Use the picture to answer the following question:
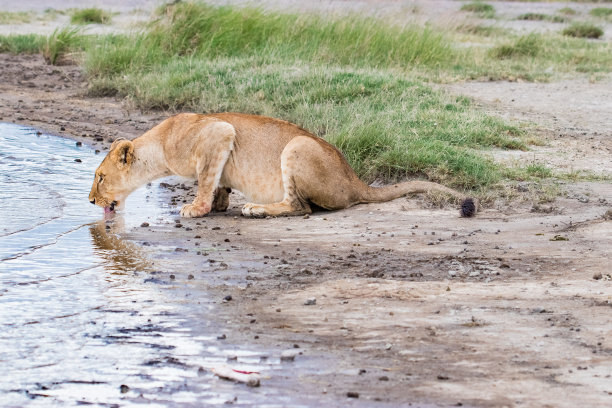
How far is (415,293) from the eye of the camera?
5.32m

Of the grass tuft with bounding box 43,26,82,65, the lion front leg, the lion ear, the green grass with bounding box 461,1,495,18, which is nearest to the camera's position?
the lion front leg

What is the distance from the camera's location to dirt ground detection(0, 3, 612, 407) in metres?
4.11

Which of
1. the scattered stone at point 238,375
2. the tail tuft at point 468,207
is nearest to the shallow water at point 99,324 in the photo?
the scattered stone at point 238,375

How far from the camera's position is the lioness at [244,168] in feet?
24.7

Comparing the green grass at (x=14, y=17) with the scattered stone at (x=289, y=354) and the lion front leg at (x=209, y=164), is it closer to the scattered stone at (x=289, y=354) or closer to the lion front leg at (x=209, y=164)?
the lion front leg at (x=209, y=164)

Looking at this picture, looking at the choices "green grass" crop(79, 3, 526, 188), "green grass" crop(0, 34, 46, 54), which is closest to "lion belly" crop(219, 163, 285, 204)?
"green grass" crop(79, 3, 526, 188)

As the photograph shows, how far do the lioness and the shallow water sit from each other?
1.11 ft

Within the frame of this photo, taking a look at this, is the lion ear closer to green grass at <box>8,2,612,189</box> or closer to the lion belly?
the lion belly

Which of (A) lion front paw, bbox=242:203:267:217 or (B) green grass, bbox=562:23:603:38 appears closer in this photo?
(A) lion front paw, bbox=242:203:267:217

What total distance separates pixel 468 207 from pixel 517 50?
10848 mm

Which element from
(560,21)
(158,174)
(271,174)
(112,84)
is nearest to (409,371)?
(271,174)

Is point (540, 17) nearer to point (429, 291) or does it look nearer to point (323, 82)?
point (323, 82)

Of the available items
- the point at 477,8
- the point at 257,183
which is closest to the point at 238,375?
the point at 257,183

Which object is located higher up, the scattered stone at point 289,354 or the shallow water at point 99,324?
the scattered stone at point 289,354
